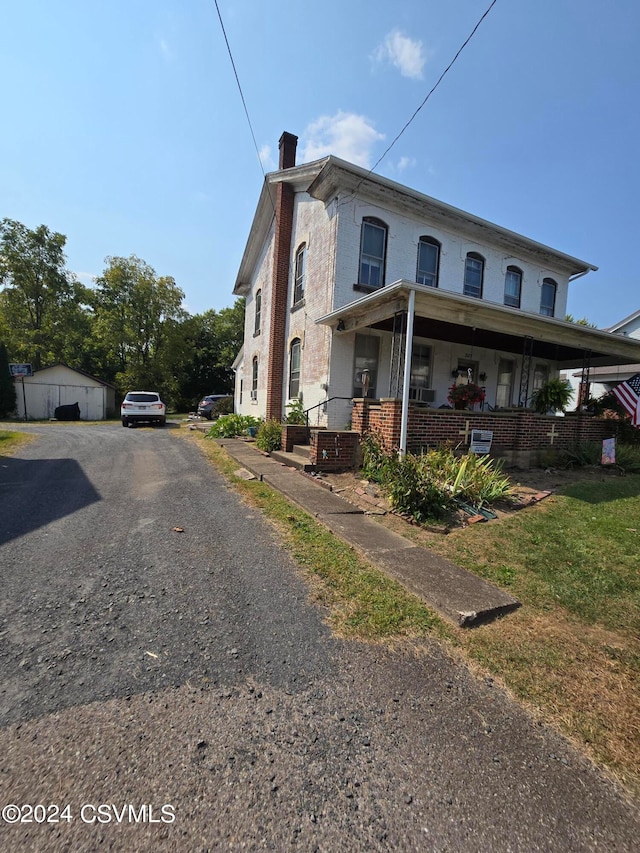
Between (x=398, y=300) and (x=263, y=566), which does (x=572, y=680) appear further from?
(x=398, y=300)

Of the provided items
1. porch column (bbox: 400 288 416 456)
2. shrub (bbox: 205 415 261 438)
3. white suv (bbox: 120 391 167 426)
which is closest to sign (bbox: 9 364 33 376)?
white suv (bbox: 120 391 167 426)

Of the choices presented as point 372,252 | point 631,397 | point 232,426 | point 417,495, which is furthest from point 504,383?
point 232,426

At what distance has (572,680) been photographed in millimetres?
2221

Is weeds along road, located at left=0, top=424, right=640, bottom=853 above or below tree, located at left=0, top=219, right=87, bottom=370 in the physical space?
below

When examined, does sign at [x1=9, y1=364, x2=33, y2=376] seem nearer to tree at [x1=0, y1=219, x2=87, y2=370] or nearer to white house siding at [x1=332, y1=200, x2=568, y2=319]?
tree at [x1=0, y1=219, x2=87, y2=370]

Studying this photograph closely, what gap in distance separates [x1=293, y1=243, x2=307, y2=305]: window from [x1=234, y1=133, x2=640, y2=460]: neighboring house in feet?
0.20

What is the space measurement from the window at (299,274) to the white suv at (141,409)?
943cm

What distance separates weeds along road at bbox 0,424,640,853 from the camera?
1.39 m

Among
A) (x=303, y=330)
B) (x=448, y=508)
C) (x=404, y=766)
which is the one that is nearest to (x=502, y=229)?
(x=303, y=330)

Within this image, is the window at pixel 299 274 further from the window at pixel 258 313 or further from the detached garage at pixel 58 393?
the detached garage at pixel 58 393

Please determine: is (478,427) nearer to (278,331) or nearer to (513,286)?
(278,331)

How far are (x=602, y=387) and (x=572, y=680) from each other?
22.7 metres

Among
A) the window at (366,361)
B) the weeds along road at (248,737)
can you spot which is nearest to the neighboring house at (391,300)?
the window at (366,361)

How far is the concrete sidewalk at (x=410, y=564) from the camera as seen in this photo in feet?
9.61
